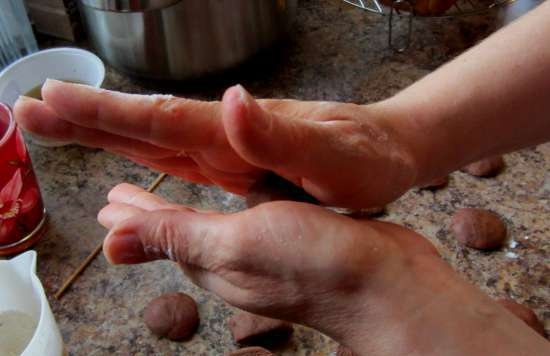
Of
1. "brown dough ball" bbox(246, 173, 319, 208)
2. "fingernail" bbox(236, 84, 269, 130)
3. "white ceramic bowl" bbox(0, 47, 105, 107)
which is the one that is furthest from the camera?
"white ceramic bowl" bbox(0, 47, 105, 107)

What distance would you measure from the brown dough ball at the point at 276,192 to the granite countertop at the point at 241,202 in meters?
0.20

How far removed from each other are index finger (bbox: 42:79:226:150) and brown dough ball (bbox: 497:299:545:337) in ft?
1.26

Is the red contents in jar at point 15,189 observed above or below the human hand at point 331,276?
below

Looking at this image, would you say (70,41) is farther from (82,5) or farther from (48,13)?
(82,5)

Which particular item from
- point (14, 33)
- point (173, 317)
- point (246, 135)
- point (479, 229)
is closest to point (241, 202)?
point (173, 317)

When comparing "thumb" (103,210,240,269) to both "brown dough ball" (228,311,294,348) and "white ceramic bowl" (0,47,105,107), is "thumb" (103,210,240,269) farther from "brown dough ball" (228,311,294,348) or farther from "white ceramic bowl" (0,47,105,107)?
"white ceramic bowl" (0,47,105,107)

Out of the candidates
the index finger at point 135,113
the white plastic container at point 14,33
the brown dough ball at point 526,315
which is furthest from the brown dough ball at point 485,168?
the white plastic container at point 14,33

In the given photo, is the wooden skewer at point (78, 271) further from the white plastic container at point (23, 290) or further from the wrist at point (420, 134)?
the wrist at point (420, 134)

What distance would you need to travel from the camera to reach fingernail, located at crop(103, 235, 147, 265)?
459 millimetres

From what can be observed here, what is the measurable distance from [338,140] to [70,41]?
2.57 ft

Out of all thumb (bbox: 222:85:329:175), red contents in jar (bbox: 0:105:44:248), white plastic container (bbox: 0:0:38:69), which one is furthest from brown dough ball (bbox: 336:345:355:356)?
white plastic container (bbox: 0:0:38:69)

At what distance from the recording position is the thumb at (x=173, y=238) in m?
0.45

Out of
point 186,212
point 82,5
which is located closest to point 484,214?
point 186,212

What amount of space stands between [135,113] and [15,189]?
→ 1.21 ft
